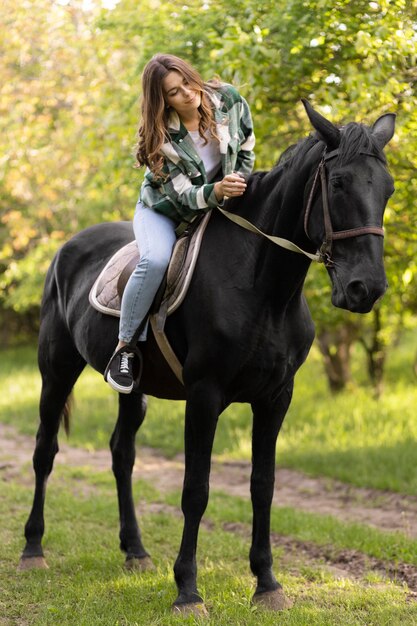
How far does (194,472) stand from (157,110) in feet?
6.25

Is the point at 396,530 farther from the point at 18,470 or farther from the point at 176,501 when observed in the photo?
the point at 18,470

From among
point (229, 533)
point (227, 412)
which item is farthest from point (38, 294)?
point (229, 533)

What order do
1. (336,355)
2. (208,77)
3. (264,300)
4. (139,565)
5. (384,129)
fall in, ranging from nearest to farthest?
(384,129) < (264,300) < (139,565) < (208,77) < (336,355)

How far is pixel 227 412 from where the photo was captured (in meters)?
10.4

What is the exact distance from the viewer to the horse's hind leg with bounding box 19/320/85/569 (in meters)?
5.32

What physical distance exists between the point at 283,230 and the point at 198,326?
0.65 meters

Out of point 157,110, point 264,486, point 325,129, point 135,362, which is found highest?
point 325,129

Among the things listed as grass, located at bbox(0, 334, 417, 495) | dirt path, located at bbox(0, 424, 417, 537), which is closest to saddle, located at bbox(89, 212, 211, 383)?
dirt path, located at bbox(0, 424, 417, 537)

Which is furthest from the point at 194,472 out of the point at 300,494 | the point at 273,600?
the point at 300,494

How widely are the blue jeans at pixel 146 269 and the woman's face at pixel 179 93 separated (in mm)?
597

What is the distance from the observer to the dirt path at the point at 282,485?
661cm

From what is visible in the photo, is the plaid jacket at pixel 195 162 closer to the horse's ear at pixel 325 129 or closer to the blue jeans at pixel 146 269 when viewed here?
the blue jeans at pixel 146 269

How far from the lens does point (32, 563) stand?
5.08 m

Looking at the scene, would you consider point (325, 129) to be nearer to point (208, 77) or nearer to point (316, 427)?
point (208, 77)
